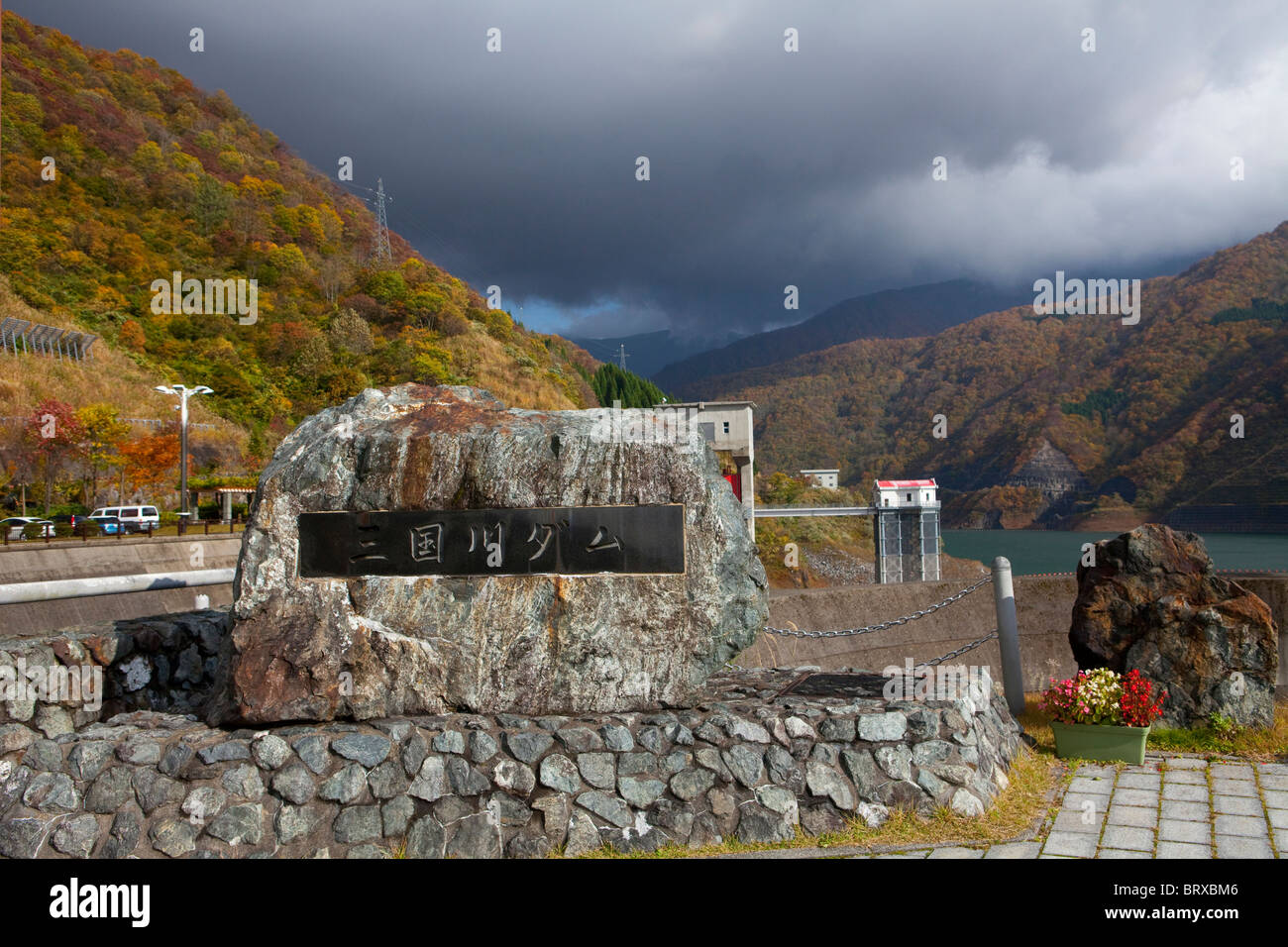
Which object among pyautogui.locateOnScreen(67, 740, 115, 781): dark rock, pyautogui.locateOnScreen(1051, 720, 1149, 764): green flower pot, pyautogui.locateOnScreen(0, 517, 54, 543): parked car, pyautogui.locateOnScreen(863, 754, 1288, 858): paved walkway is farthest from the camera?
pyautogui.locateOnScreen(0, 517, 54, 543): parked car

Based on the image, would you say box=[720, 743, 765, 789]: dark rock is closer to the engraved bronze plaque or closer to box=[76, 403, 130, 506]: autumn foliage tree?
the engraved bronze plaque

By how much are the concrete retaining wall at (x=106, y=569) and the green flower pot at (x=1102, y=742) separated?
23.7 ft

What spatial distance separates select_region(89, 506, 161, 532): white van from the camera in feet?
72.3

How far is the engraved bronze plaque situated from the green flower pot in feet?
10.1

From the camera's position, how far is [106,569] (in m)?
16.7

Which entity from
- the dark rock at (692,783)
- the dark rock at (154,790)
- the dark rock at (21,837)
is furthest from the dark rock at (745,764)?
the dark rock at (21,837)

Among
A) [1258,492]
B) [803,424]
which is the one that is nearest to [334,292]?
[803,424]

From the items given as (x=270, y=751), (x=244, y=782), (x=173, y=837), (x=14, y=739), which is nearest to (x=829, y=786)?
(x=270, y=751)

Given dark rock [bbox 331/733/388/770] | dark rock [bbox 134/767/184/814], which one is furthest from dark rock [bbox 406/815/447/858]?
dark rock [bbox 134/767/184/814]

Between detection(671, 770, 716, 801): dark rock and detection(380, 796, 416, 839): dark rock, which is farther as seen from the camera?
detection(671, 770, 716, 801): dark rock

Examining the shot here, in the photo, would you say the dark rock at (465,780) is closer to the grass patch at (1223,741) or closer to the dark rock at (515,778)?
the dark rock at (515,778)

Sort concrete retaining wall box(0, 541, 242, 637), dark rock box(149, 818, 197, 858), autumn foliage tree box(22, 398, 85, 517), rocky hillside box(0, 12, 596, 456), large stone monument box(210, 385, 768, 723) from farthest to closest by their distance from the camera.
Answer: rocky hillside box(0, 12, 596, 456) → autumn foliage tree box(22, 398, 85, 517) → concrete retaining wall box(0, 541, 242, 637) → large stone monument box(210, 385, 768, 723) → dark rock box(149, 818, 197, 858)

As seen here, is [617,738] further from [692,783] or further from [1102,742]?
[1102,742]

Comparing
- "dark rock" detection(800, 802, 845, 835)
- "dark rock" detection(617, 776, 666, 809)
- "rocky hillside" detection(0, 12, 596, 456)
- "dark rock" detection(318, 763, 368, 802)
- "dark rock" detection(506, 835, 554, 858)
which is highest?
A: "rocky hillside" detection(0, 12, 596, 456)
